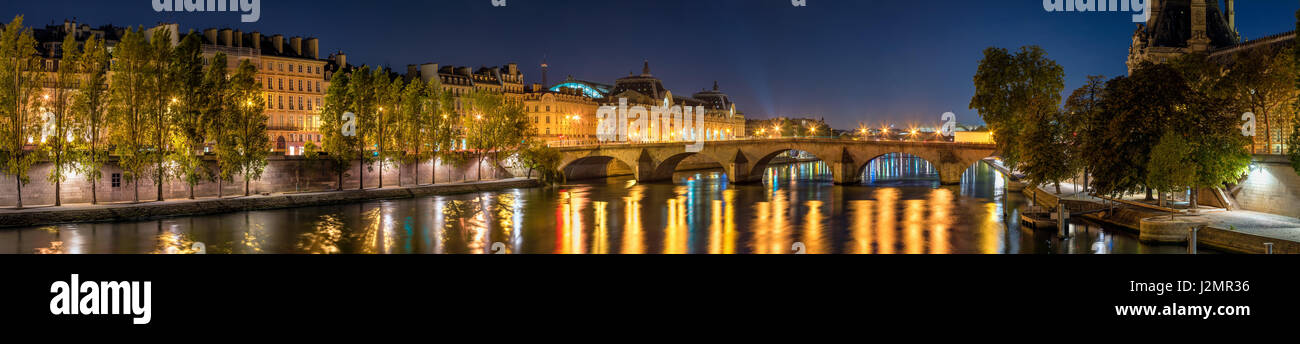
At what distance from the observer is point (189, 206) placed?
157 ft

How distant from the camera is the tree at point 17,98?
41938 mm

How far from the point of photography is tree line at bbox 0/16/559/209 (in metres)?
43.1

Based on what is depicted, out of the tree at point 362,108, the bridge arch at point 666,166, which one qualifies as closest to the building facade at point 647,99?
the bridge arch at point 666,166

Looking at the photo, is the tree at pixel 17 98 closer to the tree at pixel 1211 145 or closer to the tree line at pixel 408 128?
the tree line at pixel 408 128

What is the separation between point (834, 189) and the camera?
71.8m

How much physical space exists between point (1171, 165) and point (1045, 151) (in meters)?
12.6

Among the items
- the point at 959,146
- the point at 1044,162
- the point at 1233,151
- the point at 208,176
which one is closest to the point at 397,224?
the point at 208,176

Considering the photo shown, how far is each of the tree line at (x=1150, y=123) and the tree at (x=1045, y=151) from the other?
0.18ft

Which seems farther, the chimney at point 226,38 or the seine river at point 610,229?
the chimney at point 226,38

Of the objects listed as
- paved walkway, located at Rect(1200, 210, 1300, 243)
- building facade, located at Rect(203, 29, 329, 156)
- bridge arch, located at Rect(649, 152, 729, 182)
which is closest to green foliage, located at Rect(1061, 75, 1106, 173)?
paved walkway, located at Rect(1200, 210, 1300, 243)

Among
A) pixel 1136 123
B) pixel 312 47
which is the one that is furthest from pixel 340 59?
pixel 1136 123

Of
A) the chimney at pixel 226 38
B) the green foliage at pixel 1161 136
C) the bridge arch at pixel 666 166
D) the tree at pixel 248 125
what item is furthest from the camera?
the bridge arch at pixel 666 166
